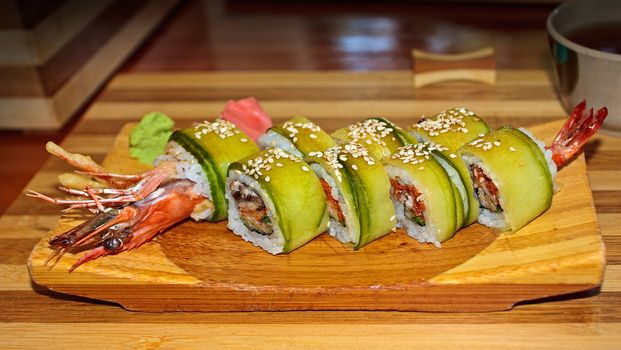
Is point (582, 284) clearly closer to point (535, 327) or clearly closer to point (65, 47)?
point (535, 327)

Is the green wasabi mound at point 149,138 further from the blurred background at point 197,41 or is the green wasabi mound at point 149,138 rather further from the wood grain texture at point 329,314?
the blurred background at point 197,41

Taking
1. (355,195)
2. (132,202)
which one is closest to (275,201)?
(355,195)

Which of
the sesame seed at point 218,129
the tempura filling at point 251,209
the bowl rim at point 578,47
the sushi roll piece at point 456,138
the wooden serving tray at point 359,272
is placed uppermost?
the bowl rim at point 578,47

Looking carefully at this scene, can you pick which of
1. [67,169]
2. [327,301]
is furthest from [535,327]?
[67,169]

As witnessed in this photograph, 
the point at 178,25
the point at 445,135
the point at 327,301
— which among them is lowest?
the point at 178,25

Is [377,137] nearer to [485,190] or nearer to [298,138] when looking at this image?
[298,138]

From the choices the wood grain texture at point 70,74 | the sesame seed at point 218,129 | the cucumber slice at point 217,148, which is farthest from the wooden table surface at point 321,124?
the sesame seed at point 218,129
